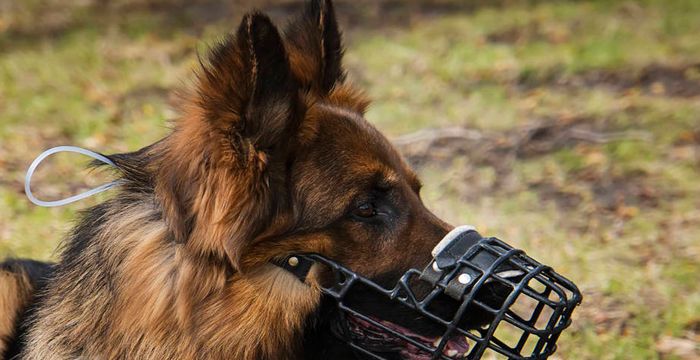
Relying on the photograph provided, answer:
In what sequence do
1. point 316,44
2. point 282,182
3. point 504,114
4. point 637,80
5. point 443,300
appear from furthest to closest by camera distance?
point 637,80
point 504,114
point 316,44
point 443,300
point 282,182

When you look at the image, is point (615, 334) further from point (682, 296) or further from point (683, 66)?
point (683, 66)

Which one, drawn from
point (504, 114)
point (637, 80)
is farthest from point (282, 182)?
point (637, 80)

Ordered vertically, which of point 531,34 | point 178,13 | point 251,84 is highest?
point 531,34

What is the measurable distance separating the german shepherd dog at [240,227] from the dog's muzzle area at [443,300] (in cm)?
3

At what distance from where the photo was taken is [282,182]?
3055 millimetres

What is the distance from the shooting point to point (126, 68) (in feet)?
37.0

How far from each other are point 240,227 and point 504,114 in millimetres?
6957

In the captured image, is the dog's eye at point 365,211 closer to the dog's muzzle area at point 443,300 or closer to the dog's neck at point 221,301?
the dog's muzzle area at point 443,300

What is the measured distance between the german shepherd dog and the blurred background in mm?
537

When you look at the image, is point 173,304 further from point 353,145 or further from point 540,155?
point 540,155

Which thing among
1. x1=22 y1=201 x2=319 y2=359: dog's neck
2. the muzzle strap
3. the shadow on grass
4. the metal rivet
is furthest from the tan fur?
the shadow on grass

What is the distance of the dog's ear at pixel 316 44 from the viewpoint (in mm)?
3527

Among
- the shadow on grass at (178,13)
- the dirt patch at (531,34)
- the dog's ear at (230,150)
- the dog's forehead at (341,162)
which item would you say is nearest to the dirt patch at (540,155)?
the dirt patch at (531,34)

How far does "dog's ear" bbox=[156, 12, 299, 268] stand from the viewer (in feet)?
9.32
